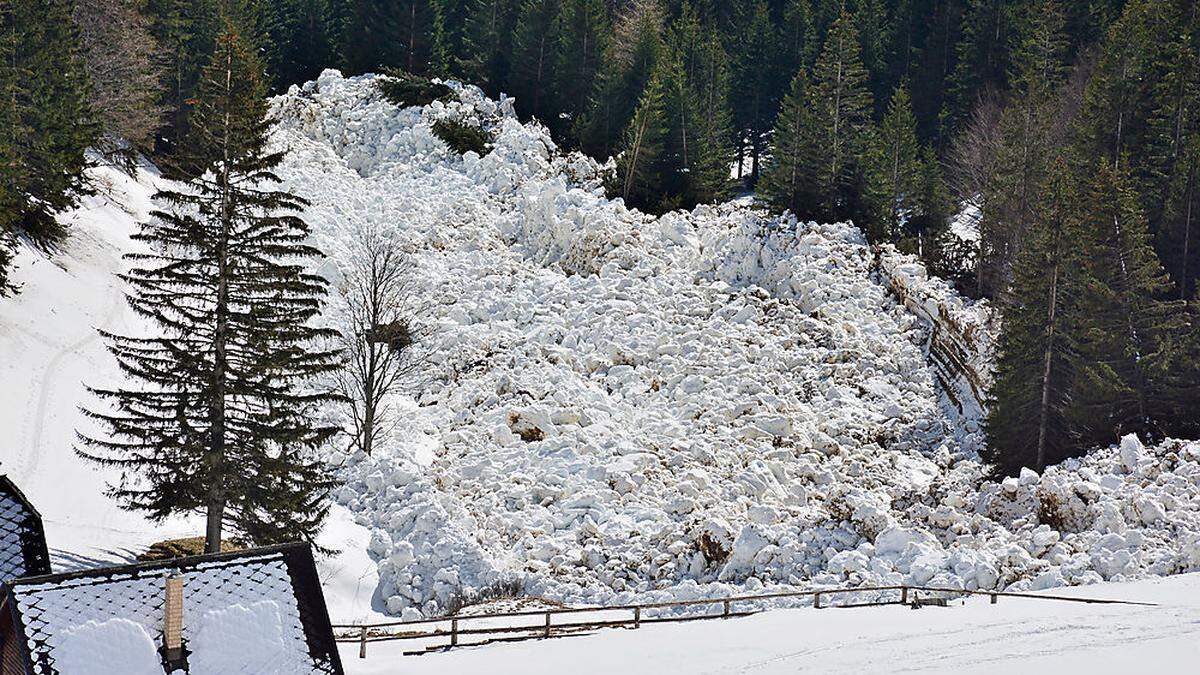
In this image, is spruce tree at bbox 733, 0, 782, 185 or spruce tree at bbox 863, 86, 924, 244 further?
spruce tree at bbox 733, 0, 782, 185

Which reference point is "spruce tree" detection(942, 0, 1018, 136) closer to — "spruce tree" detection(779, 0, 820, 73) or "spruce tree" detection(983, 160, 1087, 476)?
"spruce tree" detection(779, 0, 820, 73)

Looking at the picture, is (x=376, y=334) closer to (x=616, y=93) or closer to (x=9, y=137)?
(x=9, y=137)

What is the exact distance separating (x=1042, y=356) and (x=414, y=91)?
32.7 meters

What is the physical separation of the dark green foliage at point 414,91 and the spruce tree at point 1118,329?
1222 inches

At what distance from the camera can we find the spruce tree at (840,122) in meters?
40.9

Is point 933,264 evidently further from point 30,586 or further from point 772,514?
point 30,586

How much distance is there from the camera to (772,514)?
24703mm

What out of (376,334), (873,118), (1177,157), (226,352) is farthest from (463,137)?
(873,118)

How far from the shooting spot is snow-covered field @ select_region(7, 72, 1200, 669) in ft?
73.6

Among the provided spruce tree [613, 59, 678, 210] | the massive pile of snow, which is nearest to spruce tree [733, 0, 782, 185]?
spruce tree [613, 59, 678, 210]

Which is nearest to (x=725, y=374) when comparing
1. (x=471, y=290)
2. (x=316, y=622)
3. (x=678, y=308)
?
(x=678, y=308)

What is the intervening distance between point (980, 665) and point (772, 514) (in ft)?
32.0

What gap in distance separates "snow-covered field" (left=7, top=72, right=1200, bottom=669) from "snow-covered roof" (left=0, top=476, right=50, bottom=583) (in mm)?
4744

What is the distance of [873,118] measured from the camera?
64.2 meters
